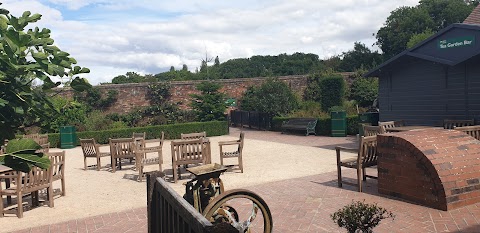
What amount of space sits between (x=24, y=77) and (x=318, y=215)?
490cm

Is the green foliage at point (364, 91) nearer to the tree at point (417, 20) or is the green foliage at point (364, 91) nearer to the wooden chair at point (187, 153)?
the wooden chair at point (187, 153)

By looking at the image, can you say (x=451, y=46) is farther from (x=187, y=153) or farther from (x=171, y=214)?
(x=171, y=214)

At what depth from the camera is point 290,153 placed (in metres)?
13.2

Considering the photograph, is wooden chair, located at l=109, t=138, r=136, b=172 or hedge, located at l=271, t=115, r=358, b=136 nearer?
wooden chair, located at l=109, t=138, r=136, b=172

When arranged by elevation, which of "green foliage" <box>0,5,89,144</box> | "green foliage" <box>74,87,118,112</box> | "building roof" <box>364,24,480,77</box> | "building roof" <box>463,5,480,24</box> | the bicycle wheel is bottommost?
the bicycle wheel

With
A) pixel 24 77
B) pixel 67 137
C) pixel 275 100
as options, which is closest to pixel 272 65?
pixel 275 100

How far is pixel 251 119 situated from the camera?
82.4 ft

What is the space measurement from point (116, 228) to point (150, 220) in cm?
214

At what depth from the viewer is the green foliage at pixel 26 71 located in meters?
1.38

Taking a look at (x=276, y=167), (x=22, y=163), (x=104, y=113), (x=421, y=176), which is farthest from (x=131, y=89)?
(x=22, y=163)

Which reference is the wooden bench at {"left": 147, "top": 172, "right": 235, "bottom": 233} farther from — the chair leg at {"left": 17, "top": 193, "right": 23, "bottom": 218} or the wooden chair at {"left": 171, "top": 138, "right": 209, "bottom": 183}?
the wooden chair at {"left": 171, "top": 138, "right": 209, "bottom": 183}

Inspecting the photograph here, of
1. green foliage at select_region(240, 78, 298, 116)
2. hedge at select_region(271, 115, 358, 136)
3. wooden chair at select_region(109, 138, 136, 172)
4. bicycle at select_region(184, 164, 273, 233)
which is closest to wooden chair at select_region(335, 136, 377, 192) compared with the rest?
bicycle at select_region(184, 164, 273, 233)

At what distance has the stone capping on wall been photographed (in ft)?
18.7

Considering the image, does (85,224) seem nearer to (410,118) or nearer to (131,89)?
(410,118)
